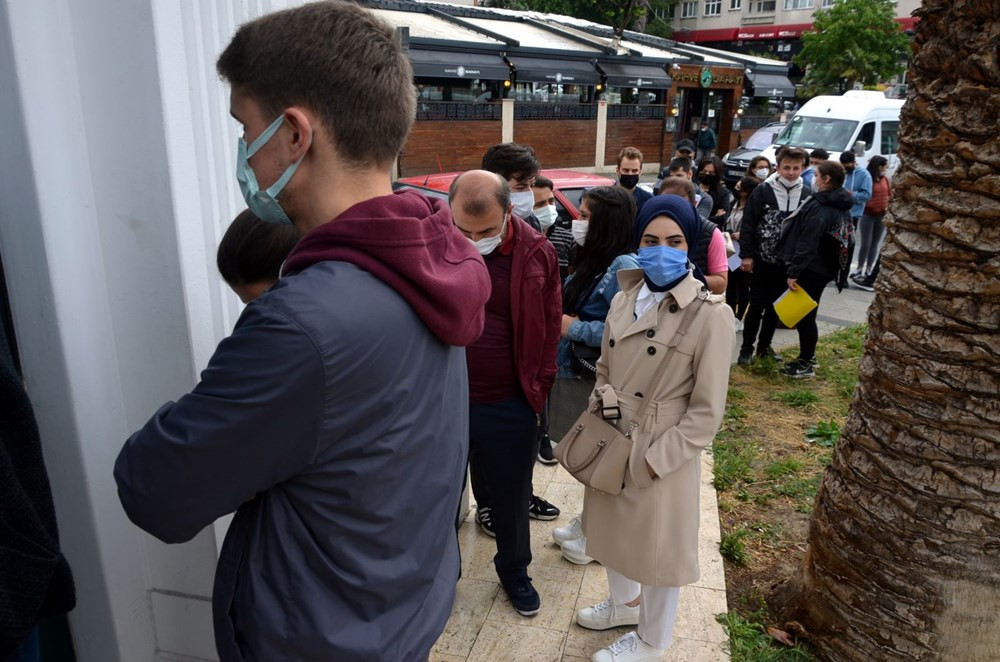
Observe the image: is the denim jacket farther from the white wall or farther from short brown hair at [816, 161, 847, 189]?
short brown hair at [816, 161, 847, 189]

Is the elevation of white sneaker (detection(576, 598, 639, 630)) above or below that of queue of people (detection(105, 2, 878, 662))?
below

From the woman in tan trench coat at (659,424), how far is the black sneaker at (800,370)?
156 inches

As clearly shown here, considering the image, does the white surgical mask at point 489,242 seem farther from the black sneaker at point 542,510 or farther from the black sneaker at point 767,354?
the black sneaker at point 767,354

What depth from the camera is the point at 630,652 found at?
270 cm

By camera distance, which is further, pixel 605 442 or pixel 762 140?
pixel 762 140

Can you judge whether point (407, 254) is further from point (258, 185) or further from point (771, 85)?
point (771, 85)

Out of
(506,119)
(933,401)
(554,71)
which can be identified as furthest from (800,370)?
(554,71)

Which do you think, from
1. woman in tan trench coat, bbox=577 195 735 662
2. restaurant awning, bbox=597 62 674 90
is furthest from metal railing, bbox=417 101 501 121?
woman in tan trench coat, bbox=577 195 735 662

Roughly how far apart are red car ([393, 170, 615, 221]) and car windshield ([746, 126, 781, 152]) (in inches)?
448

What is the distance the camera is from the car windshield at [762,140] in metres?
17.8

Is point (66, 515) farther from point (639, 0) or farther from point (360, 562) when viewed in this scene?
point (639, 0)

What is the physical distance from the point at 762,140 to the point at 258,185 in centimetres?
1893

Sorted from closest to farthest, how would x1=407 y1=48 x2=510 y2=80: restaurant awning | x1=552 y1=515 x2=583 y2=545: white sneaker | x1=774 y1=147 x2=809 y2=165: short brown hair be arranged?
x1=552 y1=515 x2=583 y2=545: white sneaker
x1=774 y1=147 x2=809 y2=165: short brown hair
x1=407 y1=48 x2=510 y2=80: restaurant awning

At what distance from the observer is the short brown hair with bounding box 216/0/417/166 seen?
44.4 inches
